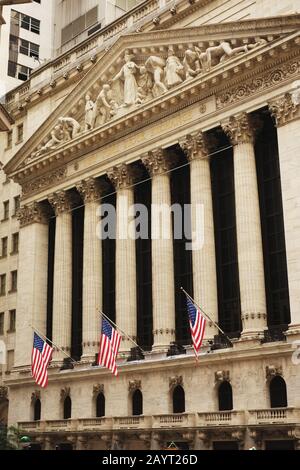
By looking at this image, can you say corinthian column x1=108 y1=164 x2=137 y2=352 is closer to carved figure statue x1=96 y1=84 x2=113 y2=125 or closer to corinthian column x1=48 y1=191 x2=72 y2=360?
carved figure statue x1=96 y1=84 x2=113 y2=125

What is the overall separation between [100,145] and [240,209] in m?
14.5

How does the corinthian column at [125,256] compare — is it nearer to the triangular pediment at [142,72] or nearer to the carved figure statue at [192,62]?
the triangular pediment at [142,72]

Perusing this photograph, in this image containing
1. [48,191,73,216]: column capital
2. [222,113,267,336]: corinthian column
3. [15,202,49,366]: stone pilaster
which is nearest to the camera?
[222,113,267,336]: corinthian column

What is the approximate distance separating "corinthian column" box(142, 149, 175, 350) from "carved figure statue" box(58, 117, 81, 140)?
8156 mm

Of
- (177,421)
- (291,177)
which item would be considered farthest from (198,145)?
(177,421)

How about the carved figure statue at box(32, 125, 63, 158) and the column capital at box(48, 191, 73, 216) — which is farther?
the carved figure statue at box(32, 125, 63, 158)

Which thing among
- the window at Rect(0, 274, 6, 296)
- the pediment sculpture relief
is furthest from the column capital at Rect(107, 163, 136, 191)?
the window at Rect(0, 274, 6, 296)

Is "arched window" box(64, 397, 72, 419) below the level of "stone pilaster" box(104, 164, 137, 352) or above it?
below

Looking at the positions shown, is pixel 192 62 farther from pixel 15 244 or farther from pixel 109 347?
pixel 15 244

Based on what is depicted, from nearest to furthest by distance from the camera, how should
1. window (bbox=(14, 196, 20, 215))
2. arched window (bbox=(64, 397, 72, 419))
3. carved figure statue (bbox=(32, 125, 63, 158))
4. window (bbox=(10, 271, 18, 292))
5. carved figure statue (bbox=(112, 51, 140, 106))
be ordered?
arched window (bbox=(64, 397, 72, 419)) < carved figure statue (bbox=(112, 51, 140, 106)) < carved figure statue (bbox=(32, 125, 63, 158)) < window (bbox=(10, 271, 18, 292)) < window (bbox=(14, 196, 20, 215))

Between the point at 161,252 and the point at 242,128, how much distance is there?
9.32 meters

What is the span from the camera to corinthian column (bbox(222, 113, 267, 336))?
120 feet

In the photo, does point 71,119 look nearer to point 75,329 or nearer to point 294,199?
point 75,329

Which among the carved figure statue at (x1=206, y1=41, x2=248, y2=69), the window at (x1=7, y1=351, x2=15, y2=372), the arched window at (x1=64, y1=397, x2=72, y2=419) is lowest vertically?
the arched window at (x1=64, y1=397, x2=72, y2=419)
